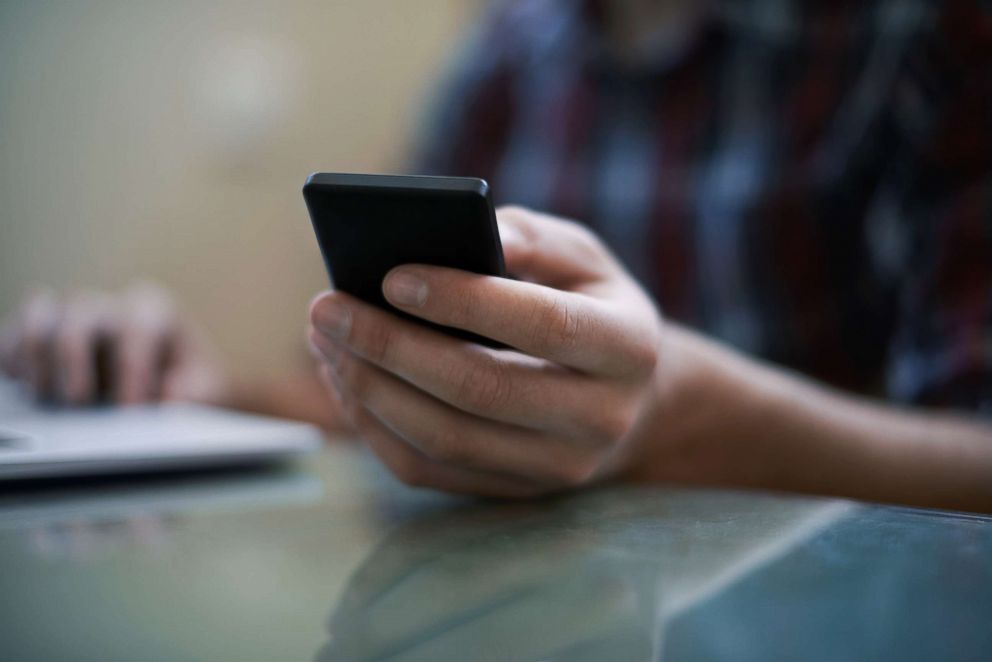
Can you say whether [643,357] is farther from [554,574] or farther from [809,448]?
[809,448]

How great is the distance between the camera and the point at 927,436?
478mm

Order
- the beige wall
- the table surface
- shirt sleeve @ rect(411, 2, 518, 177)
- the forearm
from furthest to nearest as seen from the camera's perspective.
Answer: the beige wall → shirt sleeve @ rect(411, 2, 518, 177) → the forearm → the table surface

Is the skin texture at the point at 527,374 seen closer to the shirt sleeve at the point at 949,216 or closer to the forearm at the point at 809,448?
the forearm at the point at 809,448

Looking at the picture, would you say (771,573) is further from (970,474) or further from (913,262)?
(913,262)

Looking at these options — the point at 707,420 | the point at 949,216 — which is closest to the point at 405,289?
the point at 707,420

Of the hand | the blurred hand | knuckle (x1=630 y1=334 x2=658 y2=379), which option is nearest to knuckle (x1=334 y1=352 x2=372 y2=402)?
the hand

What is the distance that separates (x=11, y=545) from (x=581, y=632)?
0.74ft

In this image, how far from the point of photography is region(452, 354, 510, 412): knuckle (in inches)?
10.4

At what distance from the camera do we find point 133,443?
393 millimetres

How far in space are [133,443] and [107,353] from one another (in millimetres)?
274

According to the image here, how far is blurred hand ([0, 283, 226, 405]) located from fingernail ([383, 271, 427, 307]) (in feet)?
1.44

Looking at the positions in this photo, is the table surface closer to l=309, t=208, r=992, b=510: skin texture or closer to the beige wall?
l=309, t=208, r=992, b=510: skin texture

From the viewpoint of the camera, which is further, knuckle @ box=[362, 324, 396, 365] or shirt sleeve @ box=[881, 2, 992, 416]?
shirt sleeve @ box=[881, 2, 992, 416]

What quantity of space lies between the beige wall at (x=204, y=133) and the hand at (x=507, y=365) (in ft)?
3.24
